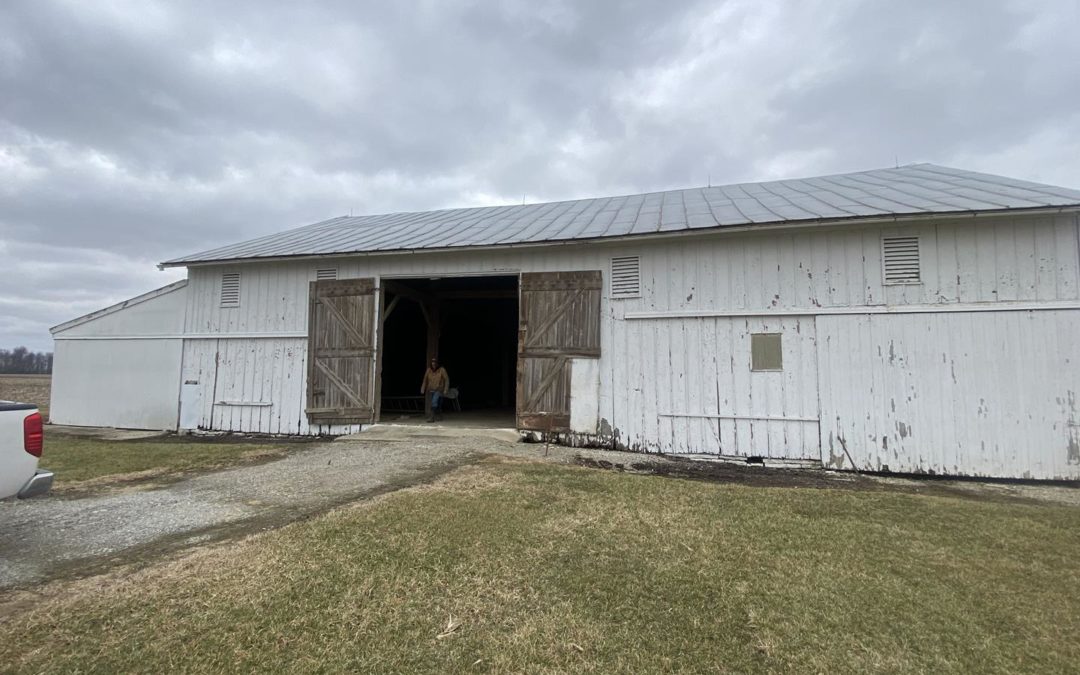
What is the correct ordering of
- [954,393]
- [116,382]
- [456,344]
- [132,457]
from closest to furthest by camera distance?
[954,393] < [132,457] < [116,382] < [456,344]

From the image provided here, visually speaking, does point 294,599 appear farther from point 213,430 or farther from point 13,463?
point 213,430

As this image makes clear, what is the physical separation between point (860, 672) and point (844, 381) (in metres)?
6.49

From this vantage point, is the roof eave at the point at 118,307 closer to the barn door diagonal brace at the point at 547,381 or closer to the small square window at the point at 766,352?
the barn door diagonal brace at the point at 547,381

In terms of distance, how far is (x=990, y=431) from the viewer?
24.4ft

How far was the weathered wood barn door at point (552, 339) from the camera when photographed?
30.9ft

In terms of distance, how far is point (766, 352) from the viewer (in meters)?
8.42

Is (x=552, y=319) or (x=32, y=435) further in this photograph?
(x=552, y=319)

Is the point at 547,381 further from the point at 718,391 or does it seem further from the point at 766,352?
the point at 766,352

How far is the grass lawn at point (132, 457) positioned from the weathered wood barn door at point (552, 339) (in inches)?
173

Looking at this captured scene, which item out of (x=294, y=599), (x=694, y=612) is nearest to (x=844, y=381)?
(x=694, y=612)

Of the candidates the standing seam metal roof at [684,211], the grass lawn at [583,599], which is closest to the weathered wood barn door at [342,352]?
the standing seam metal roof at [684,211]

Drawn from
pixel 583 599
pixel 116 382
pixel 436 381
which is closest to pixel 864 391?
pixel 583 599

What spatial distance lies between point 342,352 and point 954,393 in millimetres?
10656

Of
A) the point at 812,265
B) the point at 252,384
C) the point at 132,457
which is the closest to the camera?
the point at 132,457
